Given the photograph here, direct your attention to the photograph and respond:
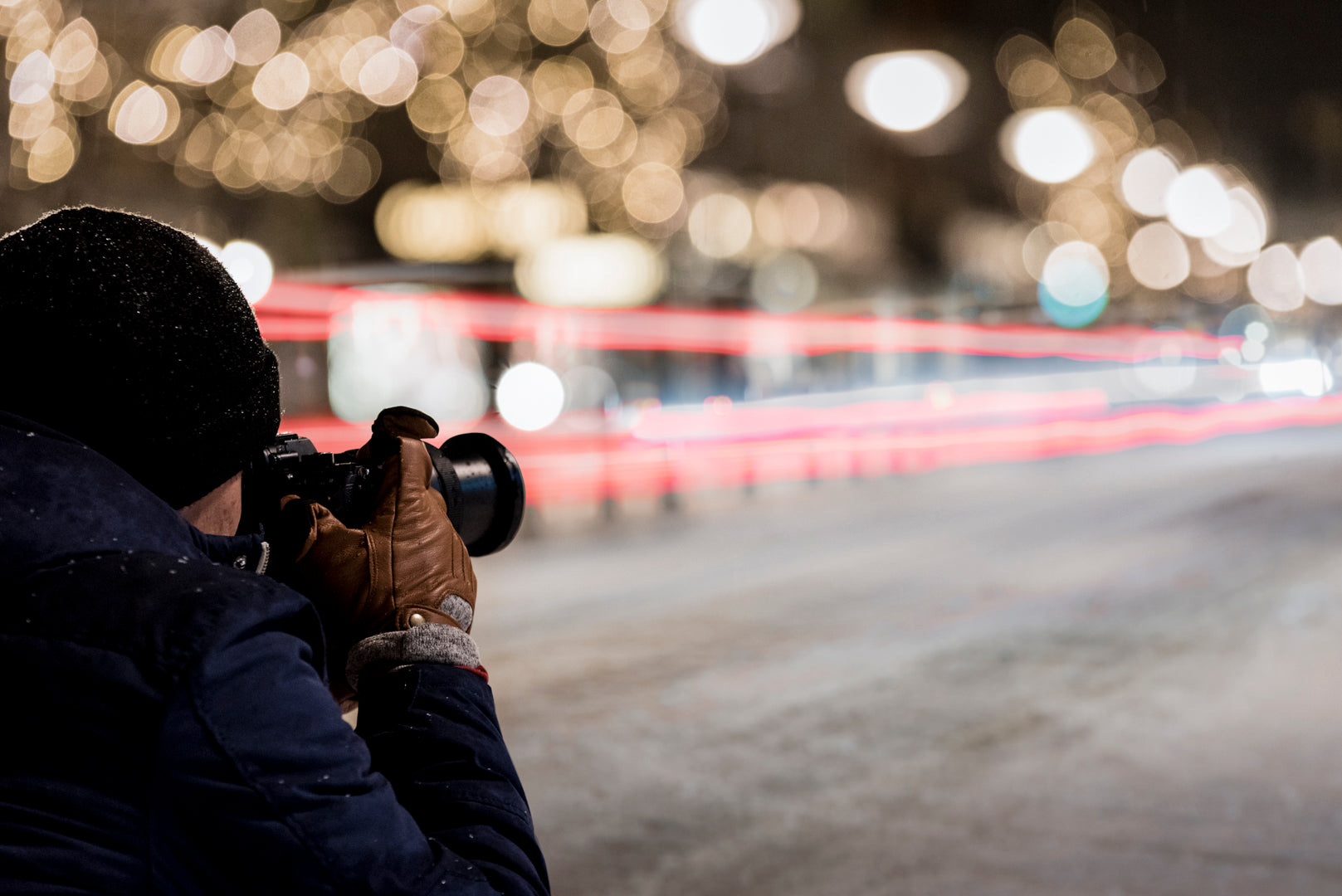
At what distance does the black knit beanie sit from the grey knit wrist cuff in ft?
0.91

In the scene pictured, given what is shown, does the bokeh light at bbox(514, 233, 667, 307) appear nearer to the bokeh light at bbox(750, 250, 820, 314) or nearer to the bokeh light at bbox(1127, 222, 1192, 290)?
the bokeh light at bbox(750, 250, 820, 314)

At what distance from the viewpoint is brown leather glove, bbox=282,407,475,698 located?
1.37m

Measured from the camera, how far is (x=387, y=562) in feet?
4.54

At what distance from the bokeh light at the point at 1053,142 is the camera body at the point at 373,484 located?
16586 millimetres

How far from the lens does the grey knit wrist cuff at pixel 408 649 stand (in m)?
1.36

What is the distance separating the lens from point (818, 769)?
4379mm

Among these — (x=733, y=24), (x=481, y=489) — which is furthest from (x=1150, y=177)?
(x=481, y=489)

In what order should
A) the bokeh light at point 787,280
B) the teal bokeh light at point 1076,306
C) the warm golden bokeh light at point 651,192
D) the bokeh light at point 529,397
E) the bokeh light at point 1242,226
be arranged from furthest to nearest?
the teal bokeh light at point 1076,306 < the bokeh light at point 1242,226 < the bokeh light at point 787,280 < the warm golden bokeh light at point 651,192 < the bokeh light at point 529,397

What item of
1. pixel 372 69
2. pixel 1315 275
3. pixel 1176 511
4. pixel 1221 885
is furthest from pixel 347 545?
pixel 1315 275

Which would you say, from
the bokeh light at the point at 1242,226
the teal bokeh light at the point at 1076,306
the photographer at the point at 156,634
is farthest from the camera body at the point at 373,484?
the teal bokeh light at the point at 1076,306

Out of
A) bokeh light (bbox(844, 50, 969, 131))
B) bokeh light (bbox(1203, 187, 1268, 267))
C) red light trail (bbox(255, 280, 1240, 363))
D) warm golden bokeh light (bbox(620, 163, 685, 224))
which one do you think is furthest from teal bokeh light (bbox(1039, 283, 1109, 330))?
bokeh light (bbox(844, 50, 969, 131))

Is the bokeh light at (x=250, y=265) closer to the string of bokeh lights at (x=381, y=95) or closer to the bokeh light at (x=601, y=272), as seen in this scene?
the string of bokeh lights at (x=381, y=95)

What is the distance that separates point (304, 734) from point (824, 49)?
33.8 meters

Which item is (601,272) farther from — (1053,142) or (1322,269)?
(1322,269)
